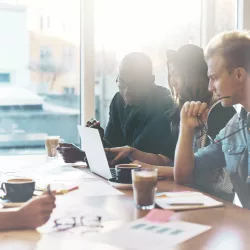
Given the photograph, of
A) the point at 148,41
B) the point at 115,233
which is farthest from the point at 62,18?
the point at 115,233

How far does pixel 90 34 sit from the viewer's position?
321 centimetres

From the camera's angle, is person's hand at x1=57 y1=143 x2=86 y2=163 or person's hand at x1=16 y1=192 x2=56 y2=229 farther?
person's hand at x1=57 y1=143 x2=86 y2=163

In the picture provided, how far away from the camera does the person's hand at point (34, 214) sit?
122 centimetres

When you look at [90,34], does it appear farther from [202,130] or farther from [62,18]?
[202,130]

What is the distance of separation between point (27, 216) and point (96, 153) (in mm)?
778

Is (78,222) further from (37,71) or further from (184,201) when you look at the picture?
(37,71)

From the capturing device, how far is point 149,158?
92.4 inches

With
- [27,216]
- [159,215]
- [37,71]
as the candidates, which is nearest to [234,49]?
[159,215]

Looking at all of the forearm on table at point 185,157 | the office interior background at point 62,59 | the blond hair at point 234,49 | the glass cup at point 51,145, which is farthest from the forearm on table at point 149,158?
the office interior background at point 62,59

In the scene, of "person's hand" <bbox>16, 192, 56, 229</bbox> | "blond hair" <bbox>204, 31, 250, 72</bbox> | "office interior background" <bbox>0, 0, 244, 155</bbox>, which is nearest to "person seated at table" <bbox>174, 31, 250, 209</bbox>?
"blond hair" <bbox>204, 31, 250, 72</bbox>

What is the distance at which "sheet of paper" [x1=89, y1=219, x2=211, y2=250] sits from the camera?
108cm

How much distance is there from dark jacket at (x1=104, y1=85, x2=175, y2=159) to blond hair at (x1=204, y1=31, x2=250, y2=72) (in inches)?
27.0

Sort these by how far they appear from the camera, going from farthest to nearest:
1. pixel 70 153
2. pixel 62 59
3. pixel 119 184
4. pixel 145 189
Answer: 1. pixel 62 59
2. pixel 70 153
3. pixel 119 184
4. pixel 145 189

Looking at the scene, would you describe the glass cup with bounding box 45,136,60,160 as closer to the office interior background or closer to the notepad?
the office interior background
